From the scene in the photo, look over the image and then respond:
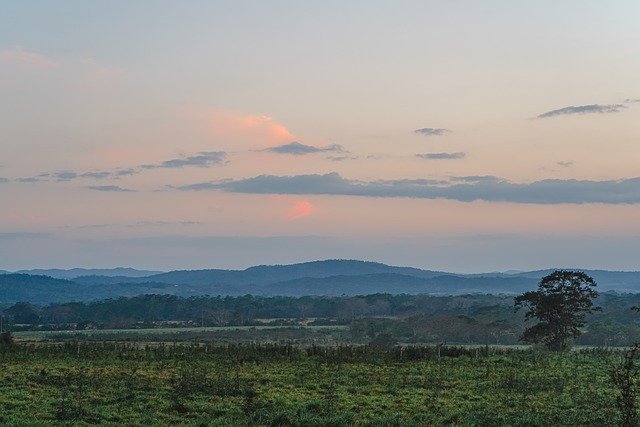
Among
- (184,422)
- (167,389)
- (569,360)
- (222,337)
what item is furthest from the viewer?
(222,337)

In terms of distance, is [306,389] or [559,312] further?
[559,312]

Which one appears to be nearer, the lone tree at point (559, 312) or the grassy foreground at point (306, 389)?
the grassy foreground at point (306, 389)

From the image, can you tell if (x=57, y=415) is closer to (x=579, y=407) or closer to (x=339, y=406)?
(x=339, y=406)

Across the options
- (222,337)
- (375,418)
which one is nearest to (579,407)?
(375,418)

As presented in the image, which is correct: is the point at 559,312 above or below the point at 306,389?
above

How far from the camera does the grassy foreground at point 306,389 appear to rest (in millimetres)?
30219

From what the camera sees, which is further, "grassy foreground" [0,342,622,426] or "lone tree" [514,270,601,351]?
"lone tree" [514,270,601,351]

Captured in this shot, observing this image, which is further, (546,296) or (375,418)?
(546,296)

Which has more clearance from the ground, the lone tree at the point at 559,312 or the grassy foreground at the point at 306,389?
the lone tree at the point at 559,312

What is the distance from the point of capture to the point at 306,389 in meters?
38.6

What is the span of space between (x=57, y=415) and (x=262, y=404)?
332 inches

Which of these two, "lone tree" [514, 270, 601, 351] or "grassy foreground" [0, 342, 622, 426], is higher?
"lone tree" [514, 270, 601, 351]

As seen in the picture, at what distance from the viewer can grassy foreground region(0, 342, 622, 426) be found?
3022 centimetres

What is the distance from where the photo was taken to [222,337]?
407 feet
